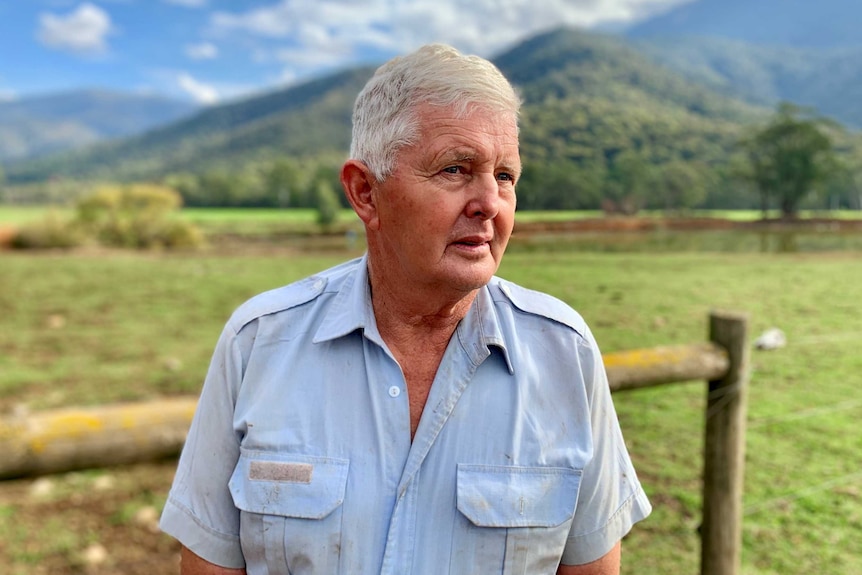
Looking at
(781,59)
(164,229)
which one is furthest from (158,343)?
(164,229)

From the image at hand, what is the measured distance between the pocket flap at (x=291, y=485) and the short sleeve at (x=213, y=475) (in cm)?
7

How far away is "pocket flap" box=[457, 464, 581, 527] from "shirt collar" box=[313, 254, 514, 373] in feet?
0.70

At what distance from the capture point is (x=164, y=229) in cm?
1995

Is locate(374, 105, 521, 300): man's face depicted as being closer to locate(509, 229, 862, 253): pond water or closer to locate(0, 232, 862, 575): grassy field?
locate(0, 232, 862, 575): grassy field

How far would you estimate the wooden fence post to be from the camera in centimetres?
237

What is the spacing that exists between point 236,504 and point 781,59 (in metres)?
12.3

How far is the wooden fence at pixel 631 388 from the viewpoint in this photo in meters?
1.66

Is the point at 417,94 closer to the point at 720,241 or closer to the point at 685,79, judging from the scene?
the point at 720,241

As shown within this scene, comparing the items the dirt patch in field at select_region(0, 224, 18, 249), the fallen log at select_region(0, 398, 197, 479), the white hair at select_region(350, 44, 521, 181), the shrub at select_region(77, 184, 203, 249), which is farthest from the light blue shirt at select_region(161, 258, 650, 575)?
the dirt patch in field at select_region(0, 224, 18, 249)

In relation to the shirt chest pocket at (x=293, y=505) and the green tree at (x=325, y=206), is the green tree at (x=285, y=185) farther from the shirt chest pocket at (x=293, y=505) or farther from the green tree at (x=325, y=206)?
the shirt chest pocket at (x=293, y=505)

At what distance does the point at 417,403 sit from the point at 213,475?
45 centimetres

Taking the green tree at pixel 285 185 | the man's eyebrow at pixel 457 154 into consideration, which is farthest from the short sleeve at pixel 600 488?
the green tree at pixel 285 185

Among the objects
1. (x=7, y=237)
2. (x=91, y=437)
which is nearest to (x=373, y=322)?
(x=91, y=437)

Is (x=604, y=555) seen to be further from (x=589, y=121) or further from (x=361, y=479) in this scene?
(x=589, y=121)
